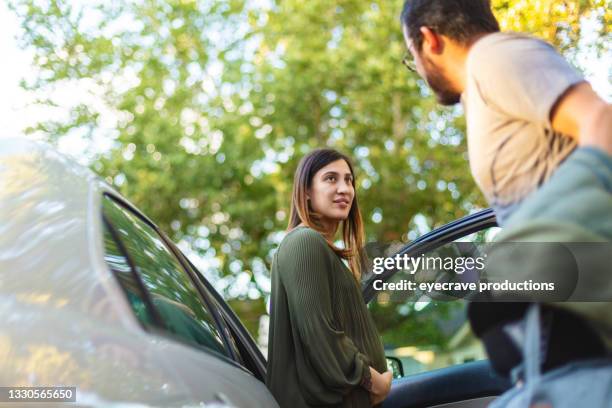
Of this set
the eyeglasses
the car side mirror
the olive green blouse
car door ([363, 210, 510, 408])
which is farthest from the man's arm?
the car side mirror

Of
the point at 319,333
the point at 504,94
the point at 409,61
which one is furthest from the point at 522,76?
the point at 319,333

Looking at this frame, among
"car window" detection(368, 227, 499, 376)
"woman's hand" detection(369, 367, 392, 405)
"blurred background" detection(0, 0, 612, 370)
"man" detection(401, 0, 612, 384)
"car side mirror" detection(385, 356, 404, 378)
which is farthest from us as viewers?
"blurred background" detection(0, 0, 612, 370)

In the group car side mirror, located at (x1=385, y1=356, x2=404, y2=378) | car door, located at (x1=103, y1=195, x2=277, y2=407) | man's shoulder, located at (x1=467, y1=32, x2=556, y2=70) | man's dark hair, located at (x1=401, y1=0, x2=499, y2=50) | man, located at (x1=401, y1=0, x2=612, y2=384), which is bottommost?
car side mirror, located at (x1=385, y1=356, x2=404, y2=378)

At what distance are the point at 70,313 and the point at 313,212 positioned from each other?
68.0 inches

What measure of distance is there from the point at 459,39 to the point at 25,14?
55.4ft

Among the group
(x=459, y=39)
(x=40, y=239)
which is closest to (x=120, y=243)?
(x=40, y=239)

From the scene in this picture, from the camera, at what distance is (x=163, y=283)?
81.2 inches

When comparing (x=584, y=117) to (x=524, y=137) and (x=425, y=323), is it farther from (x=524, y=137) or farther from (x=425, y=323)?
(x=425, y=323)

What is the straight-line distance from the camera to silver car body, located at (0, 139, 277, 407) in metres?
1.40

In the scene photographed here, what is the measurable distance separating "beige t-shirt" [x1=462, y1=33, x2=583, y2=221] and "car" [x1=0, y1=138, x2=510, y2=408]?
2.01 feet

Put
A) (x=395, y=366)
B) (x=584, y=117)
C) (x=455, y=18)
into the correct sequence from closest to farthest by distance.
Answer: (x=584, y=117)
(x=455, y=18)
(x=395, y=366)

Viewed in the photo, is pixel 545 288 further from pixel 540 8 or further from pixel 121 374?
pixel 540 8

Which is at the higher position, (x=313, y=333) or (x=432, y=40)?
(x=432, y=40)

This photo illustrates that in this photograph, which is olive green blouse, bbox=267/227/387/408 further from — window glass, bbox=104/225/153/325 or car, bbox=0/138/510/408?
window glass, bbox=104/225/153/325
